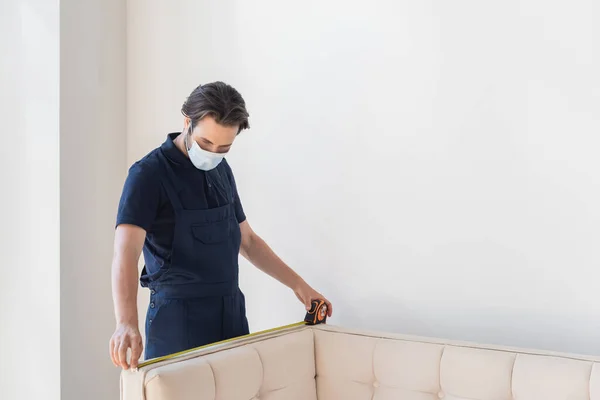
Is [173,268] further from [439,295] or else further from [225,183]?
[439,295]

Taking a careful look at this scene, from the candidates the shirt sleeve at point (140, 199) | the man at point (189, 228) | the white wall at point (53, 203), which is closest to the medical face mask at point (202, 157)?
the man at point (189, 228)

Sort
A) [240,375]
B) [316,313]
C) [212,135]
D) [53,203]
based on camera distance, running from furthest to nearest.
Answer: [53,203], [316,313], [212,135], [240,375]

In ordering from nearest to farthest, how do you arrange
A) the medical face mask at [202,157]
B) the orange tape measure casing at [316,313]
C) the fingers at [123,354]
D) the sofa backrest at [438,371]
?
the fingers at [123,354] → the sofa backrest at [438,371] → the medical face mask at [202,157] → the orange tape measure casing at [316,313]

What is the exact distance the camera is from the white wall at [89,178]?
2482 mm

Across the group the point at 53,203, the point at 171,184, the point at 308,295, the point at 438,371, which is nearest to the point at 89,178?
the point at 53,203

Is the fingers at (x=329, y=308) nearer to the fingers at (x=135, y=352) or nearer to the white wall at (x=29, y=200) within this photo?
the fingers at (x=135, y=352)

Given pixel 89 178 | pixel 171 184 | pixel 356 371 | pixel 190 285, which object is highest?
pixel 89 178

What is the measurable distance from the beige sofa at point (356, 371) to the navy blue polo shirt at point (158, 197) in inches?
13.4

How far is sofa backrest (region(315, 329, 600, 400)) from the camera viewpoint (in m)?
1.54

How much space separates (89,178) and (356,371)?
4.40ft

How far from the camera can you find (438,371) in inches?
67.0

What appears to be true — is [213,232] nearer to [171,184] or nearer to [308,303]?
[171,184]

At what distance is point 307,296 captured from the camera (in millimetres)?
2070

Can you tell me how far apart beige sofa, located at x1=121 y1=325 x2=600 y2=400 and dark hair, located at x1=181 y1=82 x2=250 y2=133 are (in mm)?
578
